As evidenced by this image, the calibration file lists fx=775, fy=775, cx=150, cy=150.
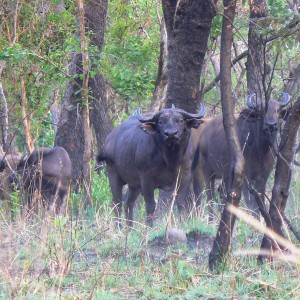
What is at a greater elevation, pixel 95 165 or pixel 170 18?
pixel 170 18

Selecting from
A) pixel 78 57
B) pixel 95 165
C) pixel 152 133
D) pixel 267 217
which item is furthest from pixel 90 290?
pixel 95 165

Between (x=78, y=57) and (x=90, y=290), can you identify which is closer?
(x=90, y=290)

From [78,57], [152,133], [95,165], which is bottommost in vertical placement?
[95,165]

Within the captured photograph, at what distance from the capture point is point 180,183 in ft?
34.2

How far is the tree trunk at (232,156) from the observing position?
20.5 ft

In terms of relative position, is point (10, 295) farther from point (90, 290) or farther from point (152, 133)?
point (152, 133)

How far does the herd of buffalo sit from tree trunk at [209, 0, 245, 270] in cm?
267

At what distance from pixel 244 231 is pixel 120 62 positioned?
7315 mm

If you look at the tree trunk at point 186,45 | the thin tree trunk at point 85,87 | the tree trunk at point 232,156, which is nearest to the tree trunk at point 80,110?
the thin tree trunk at point 85,87

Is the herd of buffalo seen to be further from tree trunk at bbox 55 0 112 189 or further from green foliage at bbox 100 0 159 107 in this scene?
green foliage at bbox 100 0 159 107

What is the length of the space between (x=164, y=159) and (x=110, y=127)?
3.99 metres

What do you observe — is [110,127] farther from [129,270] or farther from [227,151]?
[129,270]

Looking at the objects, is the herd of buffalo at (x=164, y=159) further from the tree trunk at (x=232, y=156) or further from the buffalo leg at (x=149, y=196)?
the tree trunk at (x=232, y=156)

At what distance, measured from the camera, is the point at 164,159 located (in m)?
10.3
